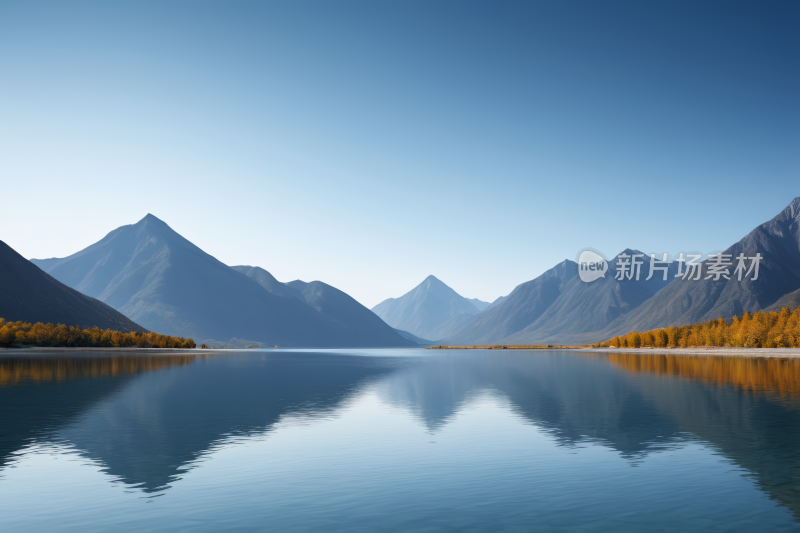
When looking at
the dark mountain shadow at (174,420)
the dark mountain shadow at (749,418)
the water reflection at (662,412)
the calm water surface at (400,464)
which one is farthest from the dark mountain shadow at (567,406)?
the dark mountain shadow at (174,420)

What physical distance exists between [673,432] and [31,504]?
34.6 meters

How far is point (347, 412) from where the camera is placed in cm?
4728

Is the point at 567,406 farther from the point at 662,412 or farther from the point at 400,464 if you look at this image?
the point at 400,464

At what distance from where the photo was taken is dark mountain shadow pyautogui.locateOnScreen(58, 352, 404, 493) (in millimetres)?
27234

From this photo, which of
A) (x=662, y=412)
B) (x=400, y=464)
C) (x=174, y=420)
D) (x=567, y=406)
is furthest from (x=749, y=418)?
(x=174, y=420)

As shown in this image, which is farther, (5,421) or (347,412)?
(347,412)

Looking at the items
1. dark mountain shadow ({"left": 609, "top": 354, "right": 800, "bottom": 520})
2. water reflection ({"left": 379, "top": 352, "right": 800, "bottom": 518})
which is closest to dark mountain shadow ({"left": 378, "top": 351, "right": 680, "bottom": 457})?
water reflection ({"left": 379, "top": 352, "right": 800, "bottom": 518})

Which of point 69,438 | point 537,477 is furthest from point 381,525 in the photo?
point 69,438

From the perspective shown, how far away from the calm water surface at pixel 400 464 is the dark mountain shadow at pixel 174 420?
18cm

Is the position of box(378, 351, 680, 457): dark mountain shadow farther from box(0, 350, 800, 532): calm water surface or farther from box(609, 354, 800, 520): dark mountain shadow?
box(609, 354, 800, 520): dark mountain shadow

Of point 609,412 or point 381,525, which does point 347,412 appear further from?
point 381,525

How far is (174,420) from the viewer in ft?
134

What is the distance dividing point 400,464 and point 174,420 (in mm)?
20725

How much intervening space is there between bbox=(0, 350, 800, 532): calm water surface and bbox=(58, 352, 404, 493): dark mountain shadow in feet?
0.60
